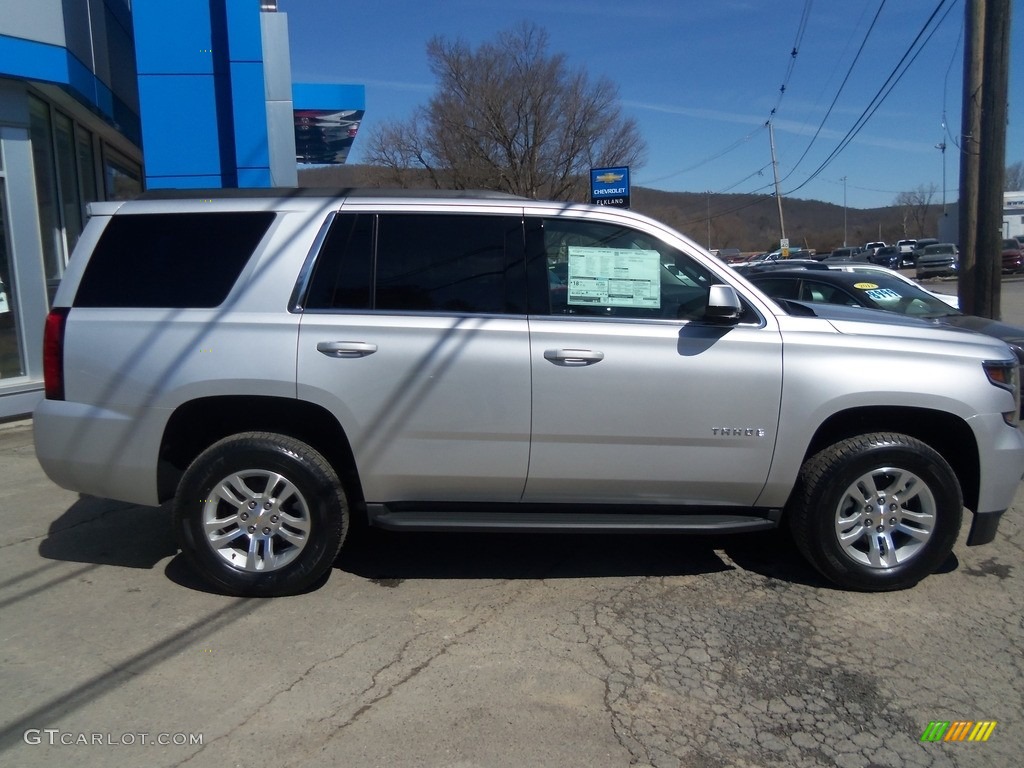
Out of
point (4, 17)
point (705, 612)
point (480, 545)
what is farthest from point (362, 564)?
point (4, 17)

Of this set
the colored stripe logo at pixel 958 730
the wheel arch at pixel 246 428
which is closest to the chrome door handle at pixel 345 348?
the wheel arch at pixel 246 428

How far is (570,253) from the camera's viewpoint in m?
4.59

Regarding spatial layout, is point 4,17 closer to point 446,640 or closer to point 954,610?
point 446,640

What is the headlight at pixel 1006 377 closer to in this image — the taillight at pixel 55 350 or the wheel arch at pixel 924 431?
the wheel arch at pixel 924 431

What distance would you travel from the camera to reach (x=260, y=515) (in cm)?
450

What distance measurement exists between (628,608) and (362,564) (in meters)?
1.64

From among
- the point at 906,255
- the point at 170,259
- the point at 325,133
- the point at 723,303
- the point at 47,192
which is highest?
the point at 325,133

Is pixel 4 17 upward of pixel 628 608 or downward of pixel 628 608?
upward

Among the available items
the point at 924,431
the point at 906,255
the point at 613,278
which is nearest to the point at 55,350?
the point at 613,278

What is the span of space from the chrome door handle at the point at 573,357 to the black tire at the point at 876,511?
129 centimetres

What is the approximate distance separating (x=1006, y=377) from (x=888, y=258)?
172ft

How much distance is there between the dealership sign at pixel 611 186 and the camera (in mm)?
17094

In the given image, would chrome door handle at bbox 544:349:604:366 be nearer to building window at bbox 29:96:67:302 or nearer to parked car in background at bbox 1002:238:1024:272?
building window at bbox 29:96:67:302

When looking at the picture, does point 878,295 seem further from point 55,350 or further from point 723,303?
point 55,350
